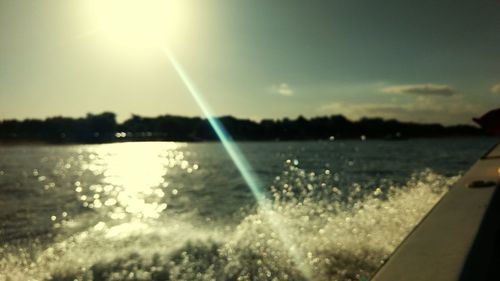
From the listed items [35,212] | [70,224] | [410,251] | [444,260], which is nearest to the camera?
[444,260]

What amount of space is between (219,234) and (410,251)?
6.87 metres

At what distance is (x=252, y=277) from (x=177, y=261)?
150cm

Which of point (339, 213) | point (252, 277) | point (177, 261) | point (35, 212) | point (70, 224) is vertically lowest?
point (339, 213)

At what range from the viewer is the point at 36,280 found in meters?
7.07

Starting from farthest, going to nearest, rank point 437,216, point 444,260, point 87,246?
point 87,246
point 437,216
point 444,260

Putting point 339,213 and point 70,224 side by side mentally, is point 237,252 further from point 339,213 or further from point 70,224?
point 70,224

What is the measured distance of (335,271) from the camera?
271 inches

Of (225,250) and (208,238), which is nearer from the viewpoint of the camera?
(225,250)

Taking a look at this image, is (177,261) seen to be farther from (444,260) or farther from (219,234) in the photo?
(444,260)

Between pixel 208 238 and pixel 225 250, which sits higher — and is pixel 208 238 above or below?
above

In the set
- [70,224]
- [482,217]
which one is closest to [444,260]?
[482,217]

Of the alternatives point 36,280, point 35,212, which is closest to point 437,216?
point 36,280

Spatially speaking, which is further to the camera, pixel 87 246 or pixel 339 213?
pixel 339 213

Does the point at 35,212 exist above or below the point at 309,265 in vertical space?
above
